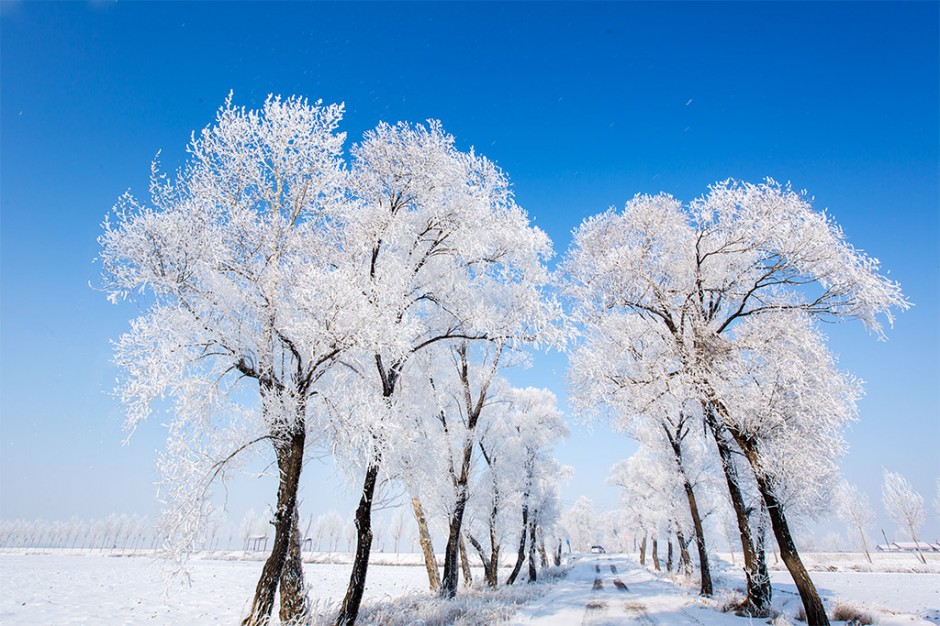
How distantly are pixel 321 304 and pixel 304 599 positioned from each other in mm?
6057

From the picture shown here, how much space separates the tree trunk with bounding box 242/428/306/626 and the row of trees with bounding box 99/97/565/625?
0.03 meters

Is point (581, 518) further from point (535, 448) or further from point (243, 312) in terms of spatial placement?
point (243, 312)

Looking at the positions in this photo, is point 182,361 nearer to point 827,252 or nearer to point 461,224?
point 461,224

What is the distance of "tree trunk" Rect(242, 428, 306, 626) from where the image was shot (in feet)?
23.5

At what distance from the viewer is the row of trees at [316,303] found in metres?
7.44

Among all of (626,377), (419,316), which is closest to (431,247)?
(419,316)

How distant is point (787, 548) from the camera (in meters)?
10.1

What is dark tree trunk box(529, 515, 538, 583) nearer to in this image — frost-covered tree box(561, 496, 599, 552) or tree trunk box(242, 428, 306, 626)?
tree trunk box(242, 428, 306, 626)

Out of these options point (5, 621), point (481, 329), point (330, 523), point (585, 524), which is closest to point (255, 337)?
point (481, 329)

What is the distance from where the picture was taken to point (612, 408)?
12227 mm

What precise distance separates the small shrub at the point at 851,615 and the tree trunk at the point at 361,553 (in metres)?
11.6

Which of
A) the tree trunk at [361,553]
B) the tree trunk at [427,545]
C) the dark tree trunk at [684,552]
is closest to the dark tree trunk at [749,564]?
the tree trunk at [361,553]

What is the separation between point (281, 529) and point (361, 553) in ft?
7.55

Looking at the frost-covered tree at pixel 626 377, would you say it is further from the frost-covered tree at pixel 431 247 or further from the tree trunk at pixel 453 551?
the tree trunk at pixel 453 551
